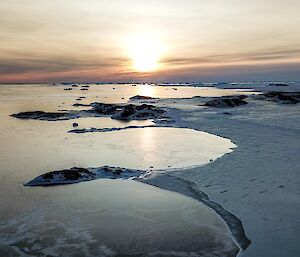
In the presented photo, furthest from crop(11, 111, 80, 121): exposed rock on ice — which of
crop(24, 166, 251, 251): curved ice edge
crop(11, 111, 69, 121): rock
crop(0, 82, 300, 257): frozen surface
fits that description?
crop(24, 166, 251, 251): curved ice edge

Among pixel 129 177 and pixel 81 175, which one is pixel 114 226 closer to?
pixel 129 177

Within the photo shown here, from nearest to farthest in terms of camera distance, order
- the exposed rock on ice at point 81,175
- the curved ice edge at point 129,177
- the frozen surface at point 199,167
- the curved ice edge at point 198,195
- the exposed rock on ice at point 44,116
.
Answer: the curved ice edge at point 198,195 < the frozen surface at point 199,167 < the curved ice edge at point 129,177 < the exposed rock on ice at point 81,175 < the exposed rock on ice at point 44,116

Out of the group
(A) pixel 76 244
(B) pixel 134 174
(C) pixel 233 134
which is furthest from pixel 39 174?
(C) pixel 233 134

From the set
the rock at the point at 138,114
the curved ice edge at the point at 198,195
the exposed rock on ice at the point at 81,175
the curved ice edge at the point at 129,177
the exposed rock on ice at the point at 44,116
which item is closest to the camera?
the curved ice edge at the point at 198,195

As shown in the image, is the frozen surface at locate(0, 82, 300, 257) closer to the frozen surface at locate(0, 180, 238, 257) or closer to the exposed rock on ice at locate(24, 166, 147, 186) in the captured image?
the frozen surface at locate(0, 180, 238, 257)

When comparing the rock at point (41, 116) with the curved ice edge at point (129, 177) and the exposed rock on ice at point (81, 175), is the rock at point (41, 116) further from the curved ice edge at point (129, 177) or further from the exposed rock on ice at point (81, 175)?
the curved ice edge at point (129, 177)

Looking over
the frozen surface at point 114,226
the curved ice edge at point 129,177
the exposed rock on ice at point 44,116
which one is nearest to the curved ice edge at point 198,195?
the curved ice edge at point 129,177
